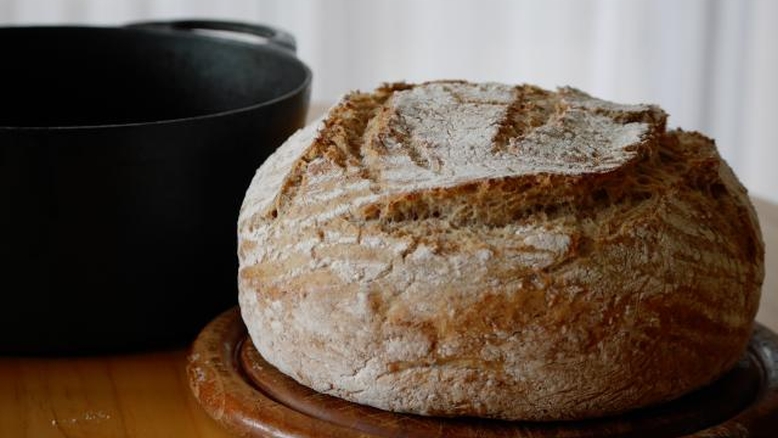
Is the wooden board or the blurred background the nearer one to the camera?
the wooden board

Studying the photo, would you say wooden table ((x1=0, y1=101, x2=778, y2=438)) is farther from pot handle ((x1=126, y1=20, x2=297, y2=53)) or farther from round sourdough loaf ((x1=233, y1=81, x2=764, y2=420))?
pot handle ((x1=126, y1=20, x2=297, y2=53))

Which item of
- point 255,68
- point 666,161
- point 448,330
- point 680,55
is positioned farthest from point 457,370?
point 680,55

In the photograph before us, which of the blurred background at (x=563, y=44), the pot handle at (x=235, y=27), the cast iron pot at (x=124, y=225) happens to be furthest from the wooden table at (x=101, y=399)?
the blurred background at (x=563, y=44)

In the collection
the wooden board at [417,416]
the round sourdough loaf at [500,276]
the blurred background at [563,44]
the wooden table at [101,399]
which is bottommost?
the blurred background at [563,44]

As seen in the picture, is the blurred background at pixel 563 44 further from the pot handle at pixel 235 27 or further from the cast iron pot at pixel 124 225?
the cast iron pot at pixel 124 225

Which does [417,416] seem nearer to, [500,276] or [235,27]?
[500,276]

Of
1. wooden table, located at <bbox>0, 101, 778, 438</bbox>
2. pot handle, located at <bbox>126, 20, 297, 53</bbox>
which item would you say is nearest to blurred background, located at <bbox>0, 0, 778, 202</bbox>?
pot handle, located at <bbox>126, 20, 297, 53</bbox>

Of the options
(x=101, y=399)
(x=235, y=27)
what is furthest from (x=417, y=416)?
(x=235, y=27)
